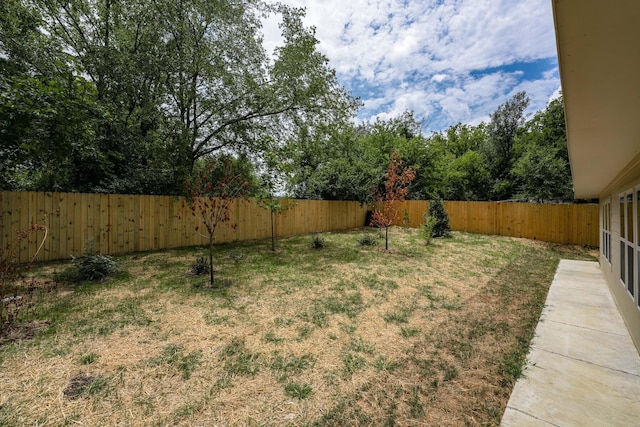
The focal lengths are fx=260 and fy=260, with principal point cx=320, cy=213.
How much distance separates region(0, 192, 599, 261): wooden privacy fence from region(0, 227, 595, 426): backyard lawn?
947 mm

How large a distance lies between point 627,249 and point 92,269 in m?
8.19

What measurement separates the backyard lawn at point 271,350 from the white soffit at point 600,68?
2131 mm

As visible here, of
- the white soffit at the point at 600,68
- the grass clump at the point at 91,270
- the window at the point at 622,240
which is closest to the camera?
the white soffit at the point at 600,68

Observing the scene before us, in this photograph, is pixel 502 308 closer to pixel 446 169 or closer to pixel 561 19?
pixel 561 19

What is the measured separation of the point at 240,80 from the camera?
25.2 feet

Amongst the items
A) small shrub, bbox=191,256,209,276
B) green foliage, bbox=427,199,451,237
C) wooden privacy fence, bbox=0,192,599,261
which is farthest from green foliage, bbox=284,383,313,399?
green foliage, bbox=427,199,451,237

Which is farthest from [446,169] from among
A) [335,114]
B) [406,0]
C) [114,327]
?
[114,327]

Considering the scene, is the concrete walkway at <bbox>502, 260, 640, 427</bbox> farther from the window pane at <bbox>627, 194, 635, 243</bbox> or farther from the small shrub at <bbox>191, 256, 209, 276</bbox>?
the small shrub at <bbox>191, 256, 209, 276</bbox>

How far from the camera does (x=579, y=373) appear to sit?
7.55 feet

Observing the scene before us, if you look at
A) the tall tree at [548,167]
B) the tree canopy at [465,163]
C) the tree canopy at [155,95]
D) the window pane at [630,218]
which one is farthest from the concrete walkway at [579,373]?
the tall tree at [548,167]

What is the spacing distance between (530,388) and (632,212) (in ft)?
9.16

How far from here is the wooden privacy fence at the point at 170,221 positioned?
220 inches

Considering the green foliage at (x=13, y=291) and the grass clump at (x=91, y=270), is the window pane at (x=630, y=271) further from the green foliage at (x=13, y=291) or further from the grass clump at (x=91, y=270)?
the grass clump at (x=91, y=270)

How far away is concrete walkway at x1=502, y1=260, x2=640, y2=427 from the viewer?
1824 mm
